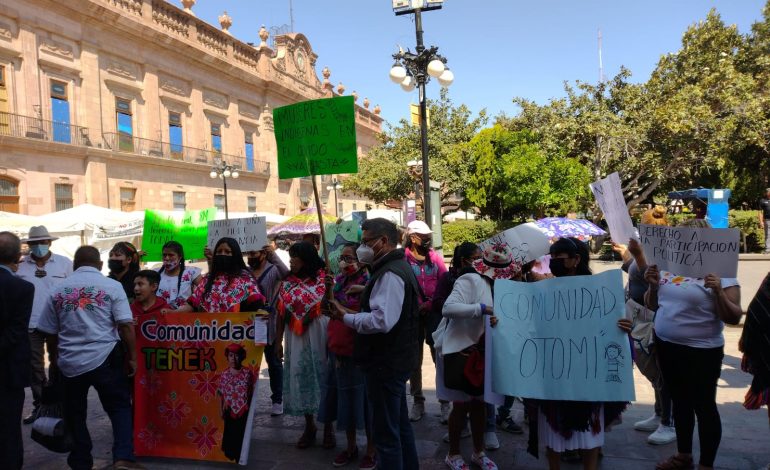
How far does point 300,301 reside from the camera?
13.9 ft

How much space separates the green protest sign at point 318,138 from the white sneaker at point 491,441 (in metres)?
2.38

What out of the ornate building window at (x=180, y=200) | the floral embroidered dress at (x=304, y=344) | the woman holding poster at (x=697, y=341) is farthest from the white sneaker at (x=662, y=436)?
the ornate building window at (x=180, y=200)

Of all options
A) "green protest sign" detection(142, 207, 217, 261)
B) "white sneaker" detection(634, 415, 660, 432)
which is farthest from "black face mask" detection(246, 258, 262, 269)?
"white sneaker" detection(634, 415, 660, 432)

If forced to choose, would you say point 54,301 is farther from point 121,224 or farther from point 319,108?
point 121,224

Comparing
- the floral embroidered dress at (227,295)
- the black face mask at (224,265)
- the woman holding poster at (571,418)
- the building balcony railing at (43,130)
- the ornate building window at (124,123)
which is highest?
the ornate building window at (124,123)

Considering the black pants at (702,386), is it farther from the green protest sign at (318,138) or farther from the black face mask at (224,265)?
the black face mask at (224,265)

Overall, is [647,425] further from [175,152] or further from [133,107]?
[175,152]

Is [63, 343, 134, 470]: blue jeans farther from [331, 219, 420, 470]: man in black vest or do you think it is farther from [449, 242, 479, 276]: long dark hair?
[449, 242, 479, 276]: long dark hair

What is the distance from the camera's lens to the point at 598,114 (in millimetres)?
22719

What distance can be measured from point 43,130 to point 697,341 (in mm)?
24930

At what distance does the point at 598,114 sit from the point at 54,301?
76.0ft

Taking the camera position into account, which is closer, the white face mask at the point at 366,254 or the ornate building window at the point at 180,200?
the white face mask at the point at 366,254

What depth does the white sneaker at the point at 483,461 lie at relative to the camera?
12.0 feet

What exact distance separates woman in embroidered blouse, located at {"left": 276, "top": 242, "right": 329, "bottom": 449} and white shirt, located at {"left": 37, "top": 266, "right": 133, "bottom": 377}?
4.08 ft
